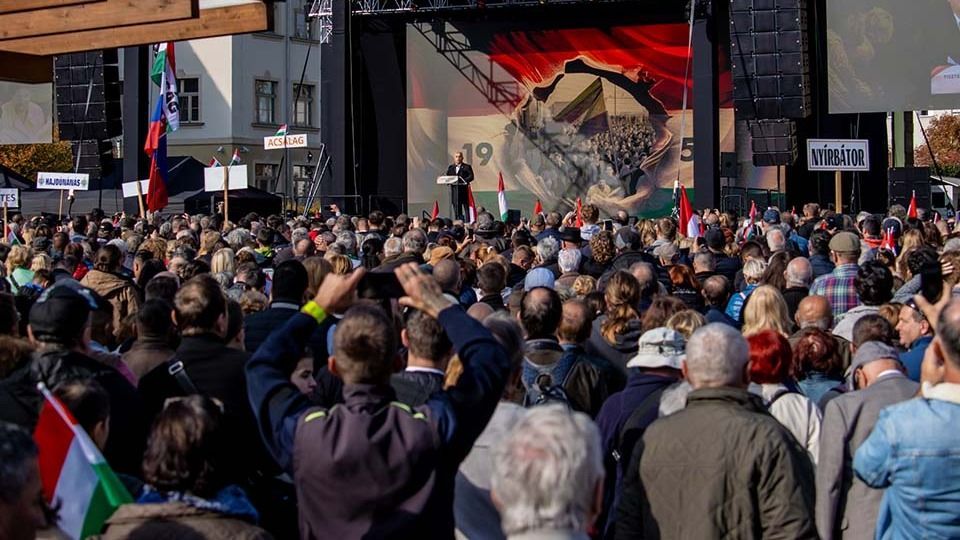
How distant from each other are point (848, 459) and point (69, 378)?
2787 mm

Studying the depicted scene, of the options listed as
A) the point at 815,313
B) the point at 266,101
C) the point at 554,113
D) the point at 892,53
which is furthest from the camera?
the point at 266,101

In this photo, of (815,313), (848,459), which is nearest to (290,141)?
(815,313)

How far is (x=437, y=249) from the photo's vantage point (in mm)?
9547

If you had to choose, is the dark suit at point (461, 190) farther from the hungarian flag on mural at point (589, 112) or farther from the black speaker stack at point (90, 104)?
the black speaker stack at point (90, 104)

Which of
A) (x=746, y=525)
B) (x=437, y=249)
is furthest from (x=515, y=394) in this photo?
(x=437, y=249)

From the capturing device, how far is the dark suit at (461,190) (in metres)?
26.0

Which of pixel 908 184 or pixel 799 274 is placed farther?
pixel 908 184

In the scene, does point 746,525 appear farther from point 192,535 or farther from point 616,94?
point 616,94

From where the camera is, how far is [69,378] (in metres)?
4.49

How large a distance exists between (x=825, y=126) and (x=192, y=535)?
22572 millimetres

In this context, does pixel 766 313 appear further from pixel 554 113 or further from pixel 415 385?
pixel 554 113

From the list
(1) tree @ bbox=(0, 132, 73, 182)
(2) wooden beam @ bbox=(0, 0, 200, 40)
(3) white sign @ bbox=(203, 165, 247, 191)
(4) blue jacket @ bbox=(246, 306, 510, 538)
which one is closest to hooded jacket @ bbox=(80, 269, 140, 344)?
(2) wooden beam @ bbox=(0, 0, 200, 40)

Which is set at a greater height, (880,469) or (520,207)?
(520,207)

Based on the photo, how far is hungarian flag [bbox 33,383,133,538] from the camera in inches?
136
